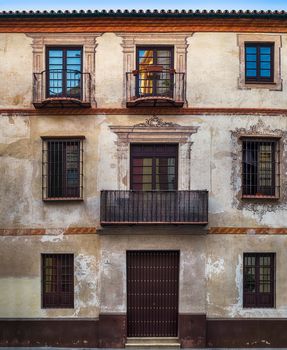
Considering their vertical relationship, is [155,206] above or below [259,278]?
above

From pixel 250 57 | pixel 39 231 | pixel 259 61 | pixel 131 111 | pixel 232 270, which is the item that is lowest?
pixel 232 270

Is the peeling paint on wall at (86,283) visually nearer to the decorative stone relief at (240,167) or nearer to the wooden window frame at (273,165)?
the decorative stone relief at (240,167)

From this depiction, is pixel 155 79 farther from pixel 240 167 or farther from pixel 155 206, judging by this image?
pixel 155 206

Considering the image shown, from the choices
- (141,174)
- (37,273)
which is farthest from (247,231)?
(37,273)

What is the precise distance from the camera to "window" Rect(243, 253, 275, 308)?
59.2 ft

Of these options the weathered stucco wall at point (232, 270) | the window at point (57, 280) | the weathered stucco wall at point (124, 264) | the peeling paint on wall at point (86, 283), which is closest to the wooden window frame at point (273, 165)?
the weathered stucco wall at point (232, 270)

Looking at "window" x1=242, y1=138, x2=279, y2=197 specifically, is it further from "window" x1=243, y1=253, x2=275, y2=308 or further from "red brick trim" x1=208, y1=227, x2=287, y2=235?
"window" x1=243, y1=253, x2=275, y2=308

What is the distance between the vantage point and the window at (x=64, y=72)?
59.3 feet

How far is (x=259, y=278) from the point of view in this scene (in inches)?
712

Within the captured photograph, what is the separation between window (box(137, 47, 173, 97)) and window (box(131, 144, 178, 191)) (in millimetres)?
1860

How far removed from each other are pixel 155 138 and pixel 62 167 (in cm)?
332

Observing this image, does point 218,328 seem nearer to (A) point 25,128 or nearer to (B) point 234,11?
(A) point 25,128

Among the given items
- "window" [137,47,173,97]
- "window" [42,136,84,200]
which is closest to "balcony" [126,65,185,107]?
"window" [137,47,173,97]

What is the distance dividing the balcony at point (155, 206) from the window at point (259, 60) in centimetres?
452
